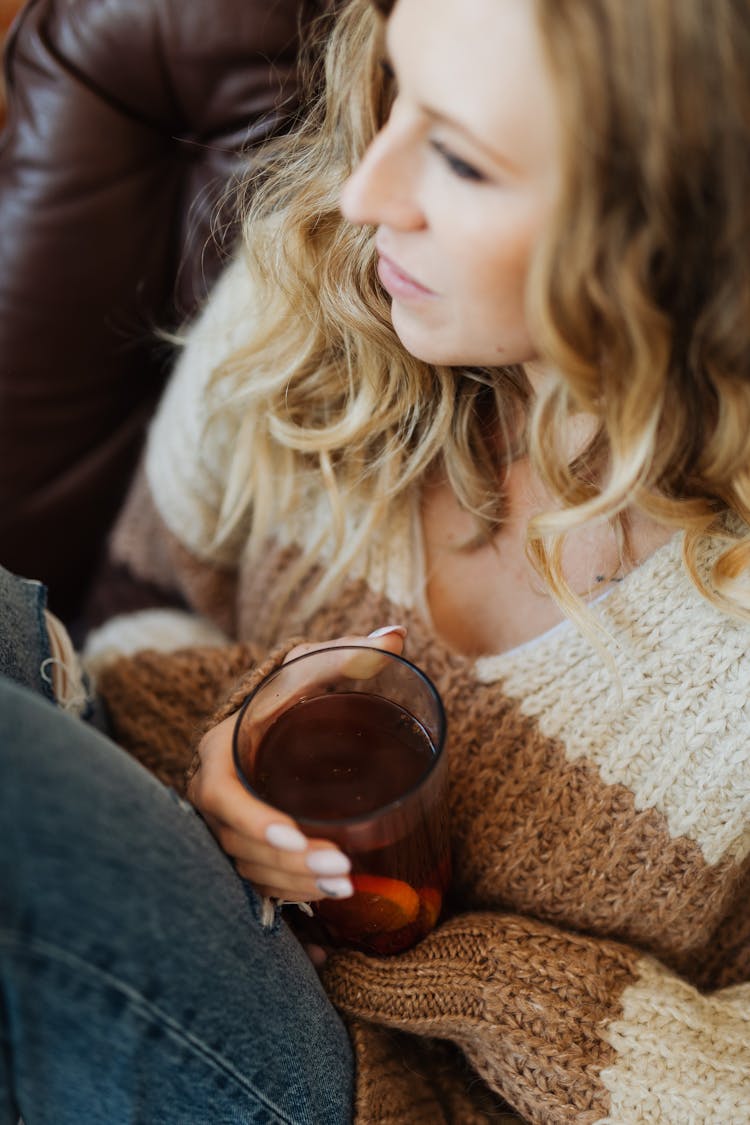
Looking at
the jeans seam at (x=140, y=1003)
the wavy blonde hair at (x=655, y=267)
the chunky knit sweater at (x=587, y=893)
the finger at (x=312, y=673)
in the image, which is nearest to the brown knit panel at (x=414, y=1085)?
the chunky knit sweater at (x=587, y=893)

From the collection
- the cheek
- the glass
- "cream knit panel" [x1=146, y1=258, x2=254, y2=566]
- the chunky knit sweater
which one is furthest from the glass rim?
"cream knit panel" [x1=146, y1=258, x2=254, y2=566]

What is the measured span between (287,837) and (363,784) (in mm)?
57

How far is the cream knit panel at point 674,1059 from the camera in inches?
28.0

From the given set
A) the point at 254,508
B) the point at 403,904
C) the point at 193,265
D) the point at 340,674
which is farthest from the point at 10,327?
the point at 403,904

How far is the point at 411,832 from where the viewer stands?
0.61 m

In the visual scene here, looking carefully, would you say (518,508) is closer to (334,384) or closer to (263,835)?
(334,384)

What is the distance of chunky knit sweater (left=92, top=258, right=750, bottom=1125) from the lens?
0.73m

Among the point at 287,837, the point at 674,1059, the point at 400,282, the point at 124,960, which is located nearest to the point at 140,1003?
the point at 124,960

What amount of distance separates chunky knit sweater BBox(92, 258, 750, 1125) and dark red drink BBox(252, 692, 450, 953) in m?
0.11

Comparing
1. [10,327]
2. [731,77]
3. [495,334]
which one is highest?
[731,77]

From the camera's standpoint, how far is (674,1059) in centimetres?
73

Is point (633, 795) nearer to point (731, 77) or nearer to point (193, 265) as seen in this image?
point (731, 77)

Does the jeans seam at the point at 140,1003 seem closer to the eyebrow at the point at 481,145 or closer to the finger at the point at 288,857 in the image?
the finger at the point at 288,857

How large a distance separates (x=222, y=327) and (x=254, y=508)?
0.59 feet
